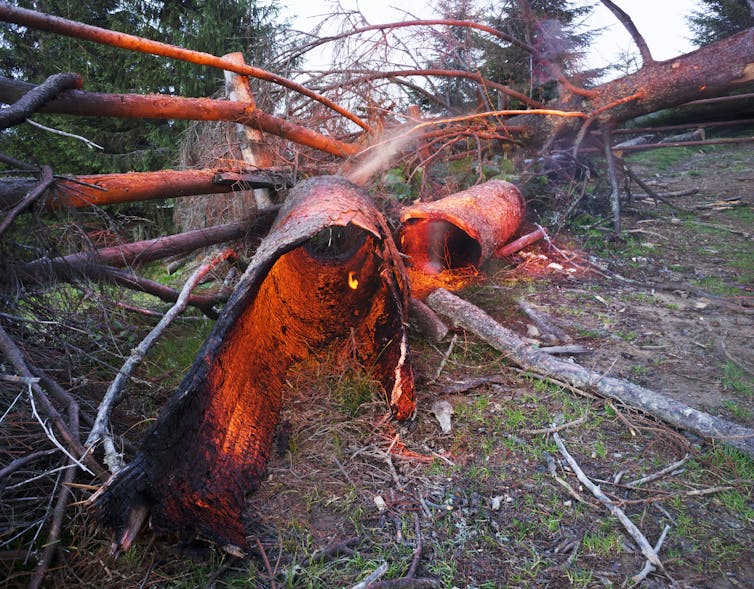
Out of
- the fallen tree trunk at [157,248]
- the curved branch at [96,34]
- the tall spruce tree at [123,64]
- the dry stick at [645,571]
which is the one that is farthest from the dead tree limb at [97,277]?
the tall spruce tree at [123,64]

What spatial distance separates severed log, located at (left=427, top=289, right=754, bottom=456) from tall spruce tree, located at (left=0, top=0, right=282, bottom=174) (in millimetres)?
6685

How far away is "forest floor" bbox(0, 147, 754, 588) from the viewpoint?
179 cm

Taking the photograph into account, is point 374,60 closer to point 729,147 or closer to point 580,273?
point 580,273

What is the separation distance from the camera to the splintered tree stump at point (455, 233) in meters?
4.68

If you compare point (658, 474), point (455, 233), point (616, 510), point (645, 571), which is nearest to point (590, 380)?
point (658, 474)

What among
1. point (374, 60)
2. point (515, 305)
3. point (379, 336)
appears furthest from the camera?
point (374, 60)

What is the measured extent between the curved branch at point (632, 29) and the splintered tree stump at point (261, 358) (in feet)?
16.3

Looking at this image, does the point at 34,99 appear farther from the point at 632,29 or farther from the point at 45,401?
the point at 632,29

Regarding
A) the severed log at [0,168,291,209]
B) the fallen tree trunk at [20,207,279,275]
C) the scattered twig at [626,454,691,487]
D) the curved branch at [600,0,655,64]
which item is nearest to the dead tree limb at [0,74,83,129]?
the severed log at [0,168,291,209]

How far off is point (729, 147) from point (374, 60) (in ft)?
35.2

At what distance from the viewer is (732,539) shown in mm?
1902

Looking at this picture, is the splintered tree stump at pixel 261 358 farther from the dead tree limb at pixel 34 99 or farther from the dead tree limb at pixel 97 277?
the dead tree limb at pixel 34 99

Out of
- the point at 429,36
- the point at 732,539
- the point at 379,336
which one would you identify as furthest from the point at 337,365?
the point at 429,36

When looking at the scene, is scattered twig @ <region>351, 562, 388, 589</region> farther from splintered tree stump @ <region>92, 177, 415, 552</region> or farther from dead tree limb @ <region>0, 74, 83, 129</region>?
dead tree limb @ <region>0, 74, 83, 129</region>
